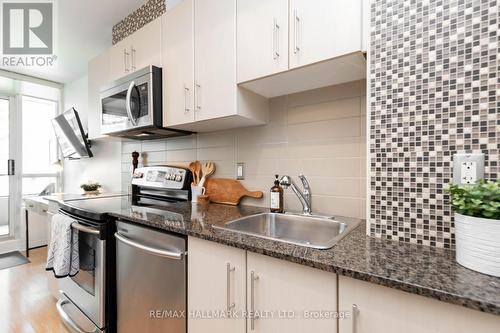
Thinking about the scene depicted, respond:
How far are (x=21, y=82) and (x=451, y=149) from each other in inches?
193

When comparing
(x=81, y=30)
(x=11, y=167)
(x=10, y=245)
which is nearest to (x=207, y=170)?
(x=81, y=30)

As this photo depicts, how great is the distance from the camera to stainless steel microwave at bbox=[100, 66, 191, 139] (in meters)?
1.76

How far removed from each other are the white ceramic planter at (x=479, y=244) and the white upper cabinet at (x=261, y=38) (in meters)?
0.92

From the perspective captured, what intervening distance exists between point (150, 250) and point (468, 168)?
1.33 meters

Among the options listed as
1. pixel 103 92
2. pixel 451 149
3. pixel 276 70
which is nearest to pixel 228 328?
pixel 451 149

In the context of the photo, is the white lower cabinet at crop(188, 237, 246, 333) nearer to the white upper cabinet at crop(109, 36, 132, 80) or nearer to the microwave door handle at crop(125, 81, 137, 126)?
the microwave door handle at crop(125, 81, 137, 126)

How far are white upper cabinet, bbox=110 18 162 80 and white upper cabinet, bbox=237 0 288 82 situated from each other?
2.65 ft

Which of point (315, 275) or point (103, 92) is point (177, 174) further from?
point (315, 275)

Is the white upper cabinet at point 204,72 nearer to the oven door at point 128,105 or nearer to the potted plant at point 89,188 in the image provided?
the oven door at point 128,105

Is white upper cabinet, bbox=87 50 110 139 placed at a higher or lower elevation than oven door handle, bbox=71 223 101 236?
higher

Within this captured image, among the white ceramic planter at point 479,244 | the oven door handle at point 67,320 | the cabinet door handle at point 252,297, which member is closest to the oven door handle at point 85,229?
the oven door handle at point 67,320

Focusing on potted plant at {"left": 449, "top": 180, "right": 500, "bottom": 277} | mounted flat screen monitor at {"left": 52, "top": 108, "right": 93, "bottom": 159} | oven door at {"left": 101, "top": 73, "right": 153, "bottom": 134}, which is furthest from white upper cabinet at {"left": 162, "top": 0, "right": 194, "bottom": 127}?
mounted flat screen monitor at {"left": 52, "top": 108, "right": 93, "bottom": 159}

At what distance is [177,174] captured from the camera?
6.66ft

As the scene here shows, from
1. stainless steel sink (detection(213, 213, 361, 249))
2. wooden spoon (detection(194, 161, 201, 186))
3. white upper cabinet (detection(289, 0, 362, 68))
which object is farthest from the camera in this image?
wooden spoon (detection(194, 161, 201, 186))
